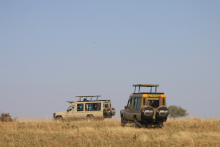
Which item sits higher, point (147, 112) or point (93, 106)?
point (93, 106)

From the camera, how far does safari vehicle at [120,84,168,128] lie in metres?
18.6

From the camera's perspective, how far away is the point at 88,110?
28031 mm

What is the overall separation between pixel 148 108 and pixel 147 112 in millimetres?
255

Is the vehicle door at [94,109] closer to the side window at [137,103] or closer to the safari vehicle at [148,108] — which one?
the safari vehicle at [148,108]

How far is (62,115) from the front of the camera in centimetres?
2853

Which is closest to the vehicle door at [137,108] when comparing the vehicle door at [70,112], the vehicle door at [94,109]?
the vehicle door at [94,109]

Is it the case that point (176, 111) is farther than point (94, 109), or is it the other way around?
point (176, 111)

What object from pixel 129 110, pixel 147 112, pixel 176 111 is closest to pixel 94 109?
pixel 129 110

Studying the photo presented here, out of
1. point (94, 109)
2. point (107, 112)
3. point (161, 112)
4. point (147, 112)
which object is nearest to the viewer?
point (147, 112)

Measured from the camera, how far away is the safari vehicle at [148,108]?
18562 millimetres

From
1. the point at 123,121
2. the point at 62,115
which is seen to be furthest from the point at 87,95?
the point at 123,121

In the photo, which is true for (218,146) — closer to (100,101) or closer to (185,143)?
(185,143)

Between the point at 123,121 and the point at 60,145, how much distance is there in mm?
9882

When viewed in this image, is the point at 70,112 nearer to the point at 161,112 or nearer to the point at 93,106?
the point at 93,106
